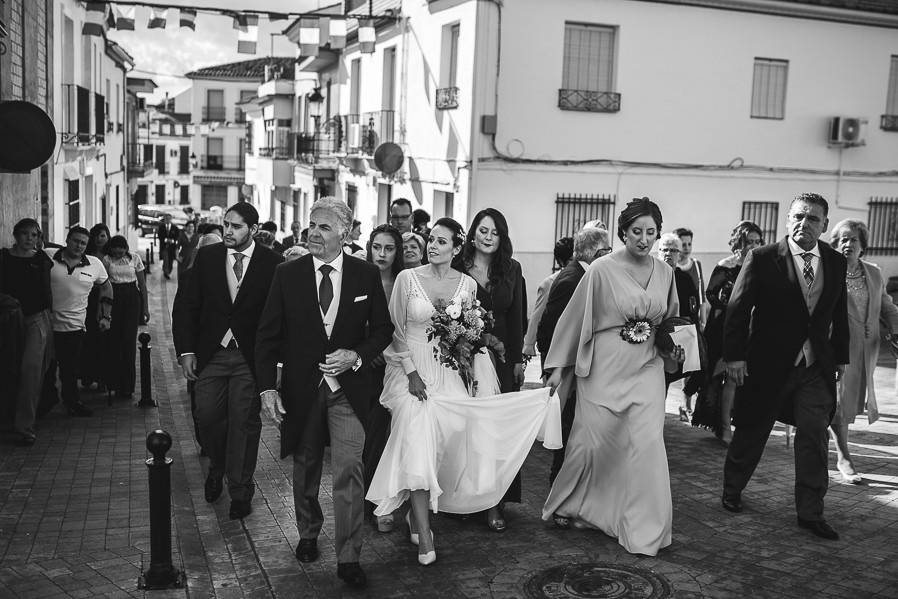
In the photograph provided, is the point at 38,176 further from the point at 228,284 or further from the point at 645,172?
the point at 645,172

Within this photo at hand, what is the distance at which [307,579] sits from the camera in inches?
225

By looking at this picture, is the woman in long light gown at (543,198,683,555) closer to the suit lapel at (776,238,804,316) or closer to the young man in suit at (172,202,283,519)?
the suit lapel at (776,238,804,316)

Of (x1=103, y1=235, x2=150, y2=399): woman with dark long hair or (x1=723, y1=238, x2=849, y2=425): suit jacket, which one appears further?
(x1=103, y1=235, x2=150, y2=399): woman with dark long hair

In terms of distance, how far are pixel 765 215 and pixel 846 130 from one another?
7.94ft

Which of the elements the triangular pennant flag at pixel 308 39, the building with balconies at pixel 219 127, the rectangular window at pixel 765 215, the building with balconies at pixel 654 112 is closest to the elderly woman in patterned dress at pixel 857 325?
the building with balconies at pixel 654 112

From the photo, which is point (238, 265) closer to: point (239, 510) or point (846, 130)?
point (239, 510)

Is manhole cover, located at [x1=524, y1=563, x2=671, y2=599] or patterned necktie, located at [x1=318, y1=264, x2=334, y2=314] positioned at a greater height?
patterned necktie, located at [x1=318, y1=264, x2=334, y2=314]

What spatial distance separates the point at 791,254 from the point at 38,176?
1169 centimetres

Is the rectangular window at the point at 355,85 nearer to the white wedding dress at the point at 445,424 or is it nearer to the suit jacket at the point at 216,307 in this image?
the suit jacket at the point at 216,307

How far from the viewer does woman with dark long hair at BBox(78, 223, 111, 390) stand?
35.2 ft

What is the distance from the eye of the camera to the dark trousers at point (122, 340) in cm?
1100

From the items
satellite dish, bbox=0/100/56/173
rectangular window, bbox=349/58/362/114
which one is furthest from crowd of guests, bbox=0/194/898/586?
rectangular window, bbox=349/58/362/114

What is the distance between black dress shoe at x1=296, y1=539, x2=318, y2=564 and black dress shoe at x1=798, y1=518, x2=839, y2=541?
3.32 metres

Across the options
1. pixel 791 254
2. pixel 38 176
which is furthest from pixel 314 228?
pixel 38 176
